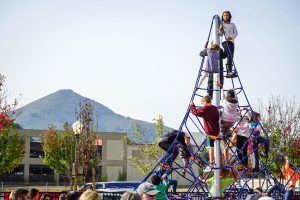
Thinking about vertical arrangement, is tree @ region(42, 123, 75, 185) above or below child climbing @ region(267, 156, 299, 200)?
above

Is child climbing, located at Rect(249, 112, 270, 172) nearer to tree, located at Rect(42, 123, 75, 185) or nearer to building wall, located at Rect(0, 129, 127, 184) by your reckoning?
tree, located at Rect(42, 123, 75, 185)

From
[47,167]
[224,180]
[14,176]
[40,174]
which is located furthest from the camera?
[47,167]

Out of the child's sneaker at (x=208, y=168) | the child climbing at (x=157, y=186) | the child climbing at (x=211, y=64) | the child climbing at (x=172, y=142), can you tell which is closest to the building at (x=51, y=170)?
the child climbing at (x=172, y=142)

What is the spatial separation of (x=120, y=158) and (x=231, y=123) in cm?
5159

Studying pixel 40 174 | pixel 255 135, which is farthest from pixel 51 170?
pixel 255 135

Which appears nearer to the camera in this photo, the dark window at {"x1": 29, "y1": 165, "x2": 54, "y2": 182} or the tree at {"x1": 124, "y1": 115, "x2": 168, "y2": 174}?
the tree at {"x1": 124, "y1": 115, "x2": 168, "y2": 174}

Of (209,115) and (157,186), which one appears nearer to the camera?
(157,186)

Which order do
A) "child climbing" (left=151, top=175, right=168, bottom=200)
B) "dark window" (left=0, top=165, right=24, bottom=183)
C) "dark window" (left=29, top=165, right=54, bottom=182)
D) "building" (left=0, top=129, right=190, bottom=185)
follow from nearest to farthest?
"child climbing" (left=151, top=175, right=168, bottom=200) < "dark window" (left=0, top=165, right=24, bottom=183) < "building" (left=0, top=129, right=190, bottom=185) < "dark window" (left=29, top=165, right=54, bottom=182)

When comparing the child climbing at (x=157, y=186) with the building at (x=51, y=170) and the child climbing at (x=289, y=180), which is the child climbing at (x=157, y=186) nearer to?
the child climbing at (x=289, y=180)

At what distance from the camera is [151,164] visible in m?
Answer: 31.7

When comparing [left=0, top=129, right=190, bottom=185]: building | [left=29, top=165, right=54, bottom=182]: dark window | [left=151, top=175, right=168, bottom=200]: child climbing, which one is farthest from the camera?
[left=29, top=165, right=54, bottom=182]: dark window

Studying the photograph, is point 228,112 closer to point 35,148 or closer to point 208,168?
point 208,168

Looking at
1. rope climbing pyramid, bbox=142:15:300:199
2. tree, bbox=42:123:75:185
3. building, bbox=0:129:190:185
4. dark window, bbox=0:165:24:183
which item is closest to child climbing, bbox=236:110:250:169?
rope climbing pyramid, bbox=142:15:300:199

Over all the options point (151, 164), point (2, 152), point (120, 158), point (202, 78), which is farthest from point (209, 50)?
point (120, 158)
